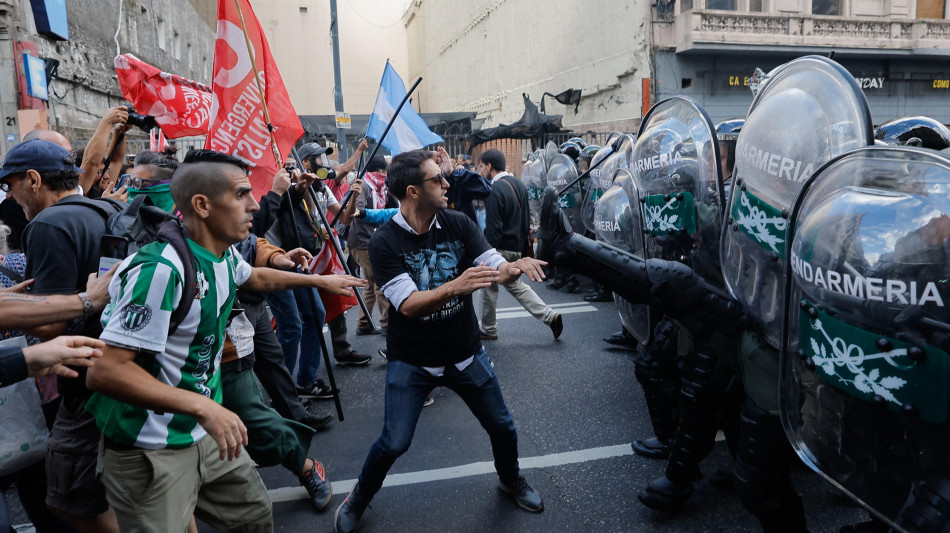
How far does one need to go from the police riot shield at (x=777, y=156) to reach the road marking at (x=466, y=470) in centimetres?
172

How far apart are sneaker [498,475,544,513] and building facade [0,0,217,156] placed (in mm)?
9957

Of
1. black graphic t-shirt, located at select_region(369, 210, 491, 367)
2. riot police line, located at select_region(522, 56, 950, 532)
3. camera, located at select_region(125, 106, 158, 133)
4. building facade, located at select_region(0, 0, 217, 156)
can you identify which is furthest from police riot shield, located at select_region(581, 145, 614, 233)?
building facade, located at select_region(0, 0, 217, 156)

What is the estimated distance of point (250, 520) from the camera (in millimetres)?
2262

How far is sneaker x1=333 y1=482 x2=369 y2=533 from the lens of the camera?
298 centimetres

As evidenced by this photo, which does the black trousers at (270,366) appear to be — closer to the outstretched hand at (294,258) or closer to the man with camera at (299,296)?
the man with camera at (299,296)

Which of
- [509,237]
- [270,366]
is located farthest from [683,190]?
[509,237]

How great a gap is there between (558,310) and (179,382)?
576cm

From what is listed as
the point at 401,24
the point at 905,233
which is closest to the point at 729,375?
the point at 905,233

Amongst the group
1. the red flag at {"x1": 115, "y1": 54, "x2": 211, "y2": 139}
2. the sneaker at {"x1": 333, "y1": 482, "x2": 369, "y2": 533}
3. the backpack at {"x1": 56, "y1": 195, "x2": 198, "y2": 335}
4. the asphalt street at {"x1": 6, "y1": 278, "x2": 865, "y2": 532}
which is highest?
the red flag at {"x1": 115, "y1": 54, "x2": 211, "y2": 139}

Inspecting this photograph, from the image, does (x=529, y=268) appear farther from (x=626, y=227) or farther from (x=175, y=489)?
(x=175, y=489)

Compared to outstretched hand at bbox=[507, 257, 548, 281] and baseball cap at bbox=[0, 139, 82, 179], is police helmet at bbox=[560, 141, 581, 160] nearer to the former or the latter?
outstretched hand at bbox=[507, 257, 548, 281]

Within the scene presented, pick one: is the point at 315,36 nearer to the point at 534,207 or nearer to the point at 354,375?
the point at 534,207

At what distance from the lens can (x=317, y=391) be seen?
4891 mm

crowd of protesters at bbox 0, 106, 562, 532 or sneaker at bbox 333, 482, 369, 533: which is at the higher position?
crowd of protesters at bbox 0, 106, 562, 532
